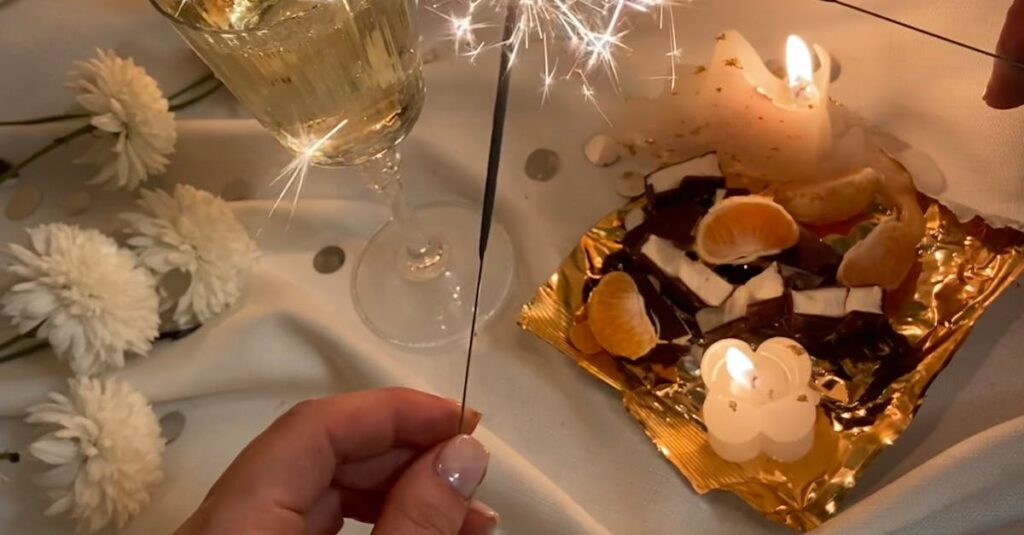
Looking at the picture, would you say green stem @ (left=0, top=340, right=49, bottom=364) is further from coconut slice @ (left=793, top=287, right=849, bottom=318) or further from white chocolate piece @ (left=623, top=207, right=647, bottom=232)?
coconut slice @ (left=793, top=287, right=849, bottom=318)

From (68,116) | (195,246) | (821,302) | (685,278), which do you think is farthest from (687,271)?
(68,116)

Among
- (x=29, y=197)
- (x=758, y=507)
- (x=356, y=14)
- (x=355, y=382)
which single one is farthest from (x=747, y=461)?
(x=29, y=197)

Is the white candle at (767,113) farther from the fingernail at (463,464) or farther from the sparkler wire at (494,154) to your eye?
the fingernail at (463,464)

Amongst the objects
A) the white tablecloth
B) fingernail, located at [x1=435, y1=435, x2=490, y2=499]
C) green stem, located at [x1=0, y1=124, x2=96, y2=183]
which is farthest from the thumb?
green stem, located at [x1=0, y1=124, x2=96, y2=183]

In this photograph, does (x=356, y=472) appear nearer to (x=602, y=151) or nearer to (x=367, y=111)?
(x=367, y=111)

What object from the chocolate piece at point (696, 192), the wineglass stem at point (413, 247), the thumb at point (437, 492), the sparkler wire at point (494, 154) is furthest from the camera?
the wineglass stem at point (413, 247)

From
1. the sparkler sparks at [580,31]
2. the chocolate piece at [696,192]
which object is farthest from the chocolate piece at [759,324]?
the sparkler sparks at [580,31]
